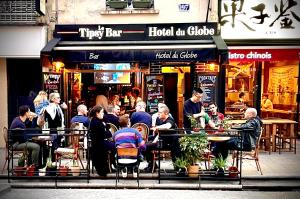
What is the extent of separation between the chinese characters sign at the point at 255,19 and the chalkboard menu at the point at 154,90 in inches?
106

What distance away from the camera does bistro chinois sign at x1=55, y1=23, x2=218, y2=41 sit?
11.4m

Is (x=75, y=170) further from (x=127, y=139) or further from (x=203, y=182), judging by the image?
(x=203, y=182)

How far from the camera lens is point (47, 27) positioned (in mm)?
11688

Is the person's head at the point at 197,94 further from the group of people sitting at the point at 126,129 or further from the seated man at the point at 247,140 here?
the seated man at the point at 247,140

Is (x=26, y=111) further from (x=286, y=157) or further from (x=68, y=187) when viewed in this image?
(x=286, y=157)

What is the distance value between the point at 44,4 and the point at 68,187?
6.10 meters

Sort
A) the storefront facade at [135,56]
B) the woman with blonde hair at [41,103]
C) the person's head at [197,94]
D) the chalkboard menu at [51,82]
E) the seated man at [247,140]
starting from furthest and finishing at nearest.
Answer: the chalkboard menu at [51,82], the storefront facade at [135,56], the woman with blonde hair at [41,103], the person's head at [197,94], the seated man at [247,140]

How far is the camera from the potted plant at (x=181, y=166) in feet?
27.1

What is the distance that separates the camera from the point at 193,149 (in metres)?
8.12

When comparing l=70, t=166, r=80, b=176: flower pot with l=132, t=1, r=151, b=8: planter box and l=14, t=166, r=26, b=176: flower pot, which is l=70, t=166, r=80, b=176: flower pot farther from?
l=132, t=1, r=151, b=8: planter box

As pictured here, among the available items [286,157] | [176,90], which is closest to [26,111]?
[176,90]

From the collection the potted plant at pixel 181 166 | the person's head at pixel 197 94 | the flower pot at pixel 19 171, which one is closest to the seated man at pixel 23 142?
the flower pot at pixel 19 171

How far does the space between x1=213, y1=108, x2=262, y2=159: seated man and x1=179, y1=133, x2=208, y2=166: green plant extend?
2.30 ft

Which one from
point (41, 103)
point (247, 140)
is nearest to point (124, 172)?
point (247, 140)
